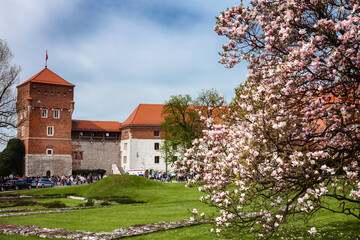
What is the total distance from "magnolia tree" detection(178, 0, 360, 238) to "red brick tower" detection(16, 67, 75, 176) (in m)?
60.8

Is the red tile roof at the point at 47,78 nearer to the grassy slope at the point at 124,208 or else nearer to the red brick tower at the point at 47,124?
the red brick tower at the point at 47,124

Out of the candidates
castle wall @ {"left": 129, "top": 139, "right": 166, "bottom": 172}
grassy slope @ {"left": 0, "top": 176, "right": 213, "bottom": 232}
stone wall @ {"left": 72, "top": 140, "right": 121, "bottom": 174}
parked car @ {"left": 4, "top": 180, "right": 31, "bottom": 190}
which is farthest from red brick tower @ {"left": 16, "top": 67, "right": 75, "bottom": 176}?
grassy slope @ {"left": 0, "top": 176, "right": 213, "bottom": 232}

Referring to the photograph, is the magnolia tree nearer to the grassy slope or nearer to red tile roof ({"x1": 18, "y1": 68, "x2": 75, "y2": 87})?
the grassy slope

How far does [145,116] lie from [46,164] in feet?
67.3

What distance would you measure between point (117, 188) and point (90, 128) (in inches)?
1527

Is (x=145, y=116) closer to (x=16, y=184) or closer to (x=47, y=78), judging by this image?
(x=47, y=78)

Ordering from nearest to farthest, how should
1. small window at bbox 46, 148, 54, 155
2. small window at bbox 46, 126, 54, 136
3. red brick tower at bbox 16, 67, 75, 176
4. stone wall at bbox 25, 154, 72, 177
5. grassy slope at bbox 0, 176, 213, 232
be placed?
grassy slope at bbox 0, 176, 213, 232, stone wall at bbox 25, 154, 72, 177, red brick tower at bbox 16, 67, 75, 176, small window at bbox 46, 148, 54, 155, small window at bbox 46, 126, 54, 136

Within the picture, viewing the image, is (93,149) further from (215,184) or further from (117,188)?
(215,184)

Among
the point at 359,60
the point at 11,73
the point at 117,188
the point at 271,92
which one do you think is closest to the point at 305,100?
the point at 271,92

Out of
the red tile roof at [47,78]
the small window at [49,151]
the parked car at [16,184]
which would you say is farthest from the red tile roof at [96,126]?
the parked car at [16,184]

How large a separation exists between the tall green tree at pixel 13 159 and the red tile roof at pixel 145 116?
19.8 m

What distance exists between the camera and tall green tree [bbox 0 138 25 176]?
61.4 metres

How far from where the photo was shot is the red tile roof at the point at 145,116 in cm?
7162

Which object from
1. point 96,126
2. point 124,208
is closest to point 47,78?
point 96,126
